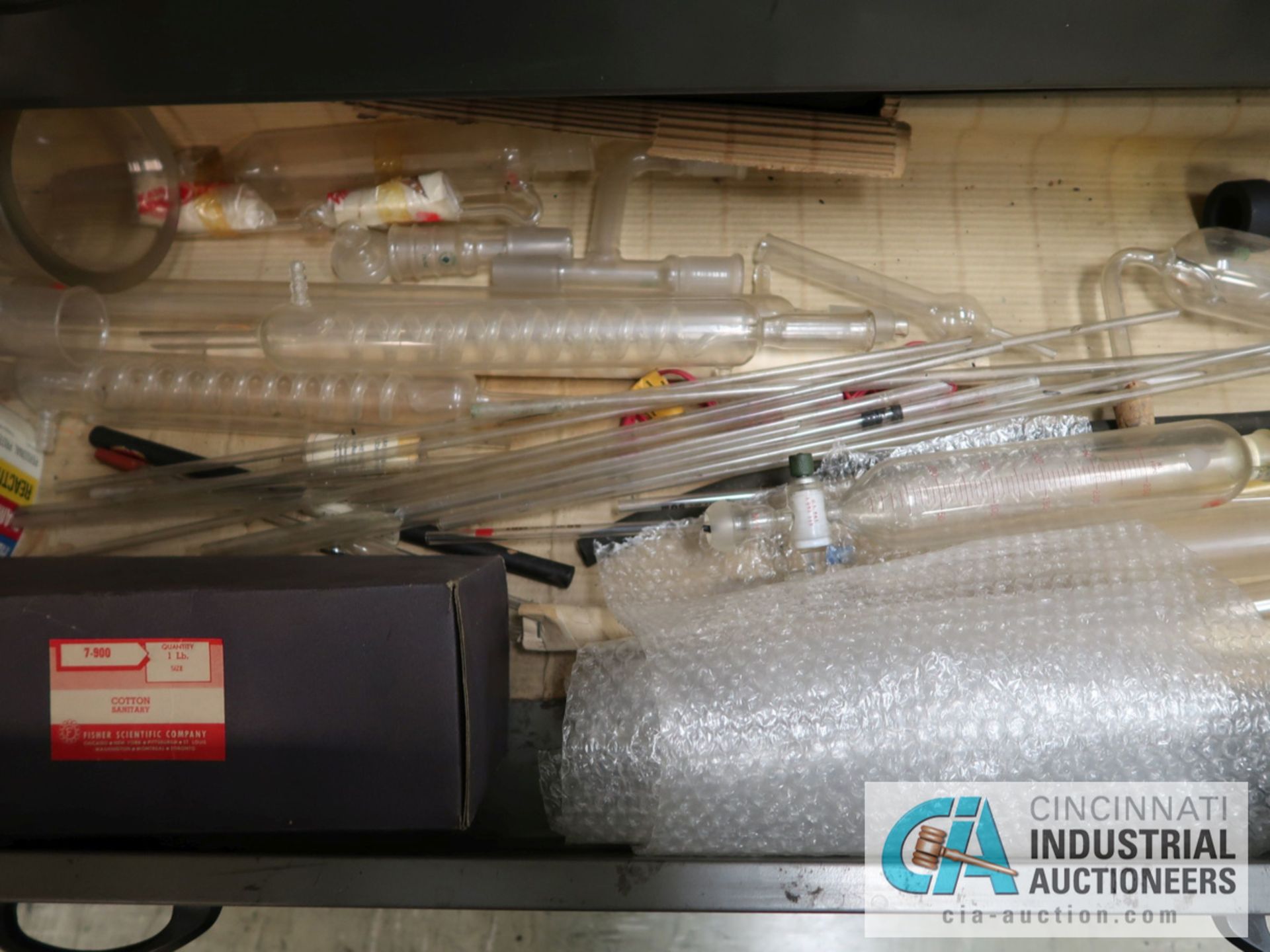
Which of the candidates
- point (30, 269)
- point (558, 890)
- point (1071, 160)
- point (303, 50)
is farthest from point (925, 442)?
point (30, 269)

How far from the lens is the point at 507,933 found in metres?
1.14

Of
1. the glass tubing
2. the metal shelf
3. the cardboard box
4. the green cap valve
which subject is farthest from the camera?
the glass tubing

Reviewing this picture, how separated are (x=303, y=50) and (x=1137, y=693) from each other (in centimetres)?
104

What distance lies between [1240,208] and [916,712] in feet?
2.96

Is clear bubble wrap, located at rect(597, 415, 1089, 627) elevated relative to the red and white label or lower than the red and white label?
elevated

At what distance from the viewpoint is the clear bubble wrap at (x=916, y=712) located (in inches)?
29.9

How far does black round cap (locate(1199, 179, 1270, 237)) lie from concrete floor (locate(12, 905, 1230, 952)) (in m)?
0.97

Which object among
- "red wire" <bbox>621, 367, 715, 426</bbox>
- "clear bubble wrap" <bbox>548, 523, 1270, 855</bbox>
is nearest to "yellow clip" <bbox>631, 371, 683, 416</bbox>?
"red wire" <bbox>621, 367, 715, 426</bbox>

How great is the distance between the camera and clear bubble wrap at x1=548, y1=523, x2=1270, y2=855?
2.49 feet

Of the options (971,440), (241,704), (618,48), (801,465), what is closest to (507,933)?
(241,704)

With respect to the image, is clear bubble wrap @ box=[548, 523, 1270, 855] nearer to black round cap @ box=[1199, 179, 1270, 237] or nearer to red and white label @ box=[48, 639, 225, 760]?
red and white label @ box=[48, 639, 225, 760]

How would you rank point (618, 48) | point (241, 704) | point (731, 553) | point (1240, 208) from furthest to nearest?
point (1240, 208), point (731, 553), point (618, 48), point (241, 704)

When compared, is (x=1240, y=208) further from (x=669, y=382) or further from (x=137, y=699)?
(x=137, y=699)

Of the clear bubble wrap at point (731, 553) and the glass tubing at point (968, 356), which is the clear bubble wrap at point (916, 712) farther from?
the glass tubing at point (968, 356)
